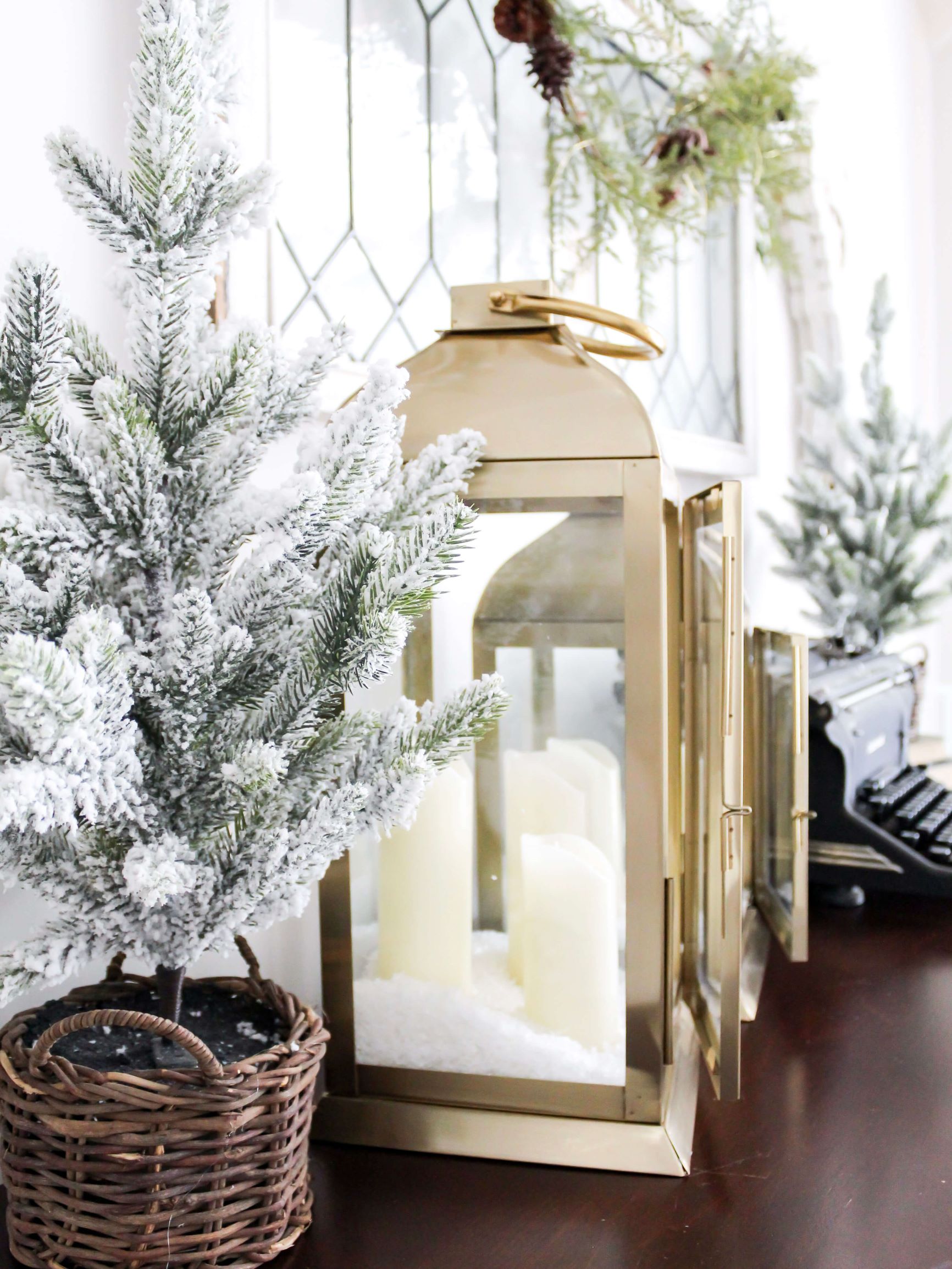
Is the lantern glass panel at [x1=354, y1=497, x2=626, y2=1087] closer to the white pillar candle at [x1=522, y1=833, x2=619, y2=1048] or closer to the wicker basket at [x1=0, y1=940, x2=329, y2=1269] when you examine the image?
the white pillar candle at [x1=522, y1=833, x2=619, y2=1048]

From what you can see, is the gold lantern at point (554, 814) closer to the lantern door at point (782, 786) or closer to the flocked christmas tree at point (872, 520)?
the lantern door at point (782, 786)

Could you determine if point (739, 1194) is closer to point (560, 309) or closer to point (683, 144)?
point (560, 309)

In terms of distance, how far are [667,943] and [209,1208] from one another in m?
0.29

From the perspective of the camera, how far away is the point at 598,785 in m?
0.64

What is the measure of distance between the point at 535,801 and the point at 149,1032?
25cm

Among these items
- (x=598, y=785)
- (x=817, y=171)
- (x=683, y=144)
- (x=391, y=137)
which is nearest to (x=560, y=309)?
(x=598, y=785)

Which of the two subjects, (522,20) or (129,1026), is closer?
(129,1026)

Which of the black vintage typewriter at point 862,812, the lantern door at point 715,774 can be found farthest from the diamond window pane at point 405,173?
the black vintage typewriter at point 862,812

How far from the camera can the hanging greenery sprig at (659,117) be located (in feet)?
4.09

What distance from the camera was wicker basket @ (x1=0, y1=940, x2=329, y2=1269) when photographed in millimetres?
453

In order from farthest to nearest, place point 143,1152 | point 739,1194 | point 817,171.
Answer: point 817,171 < point 739,1194 < point 143,1152

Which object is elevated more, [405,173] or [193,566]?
[405,173]

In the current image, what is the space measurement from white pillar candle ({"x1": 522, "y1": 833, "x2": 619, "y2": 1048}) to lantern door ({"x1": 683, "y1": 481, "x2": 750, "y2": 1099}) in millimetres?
68

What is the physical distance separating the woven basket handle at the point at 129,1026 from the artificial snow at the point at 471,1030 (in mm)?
214
